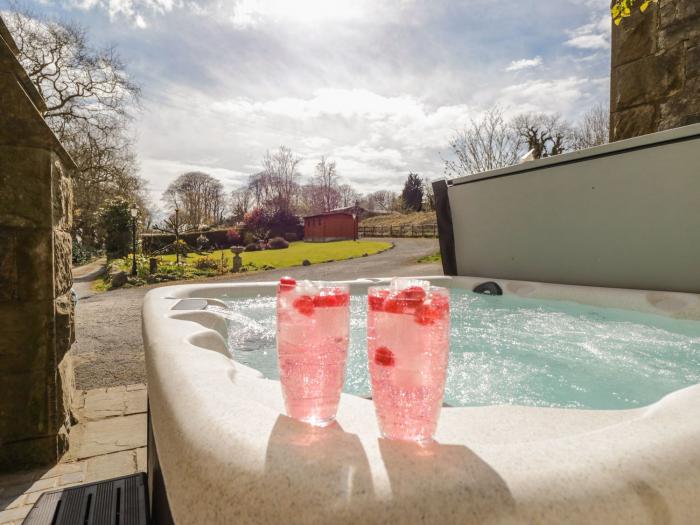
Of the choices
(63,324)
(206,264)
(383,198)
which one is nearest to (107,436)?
(63,324)

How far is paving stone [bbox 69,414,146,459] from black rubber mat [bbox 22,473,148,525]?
3.13 ft

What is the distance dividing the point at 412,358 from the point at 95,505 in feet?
4.02

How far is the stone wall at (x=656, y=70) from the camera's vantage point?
350 cm

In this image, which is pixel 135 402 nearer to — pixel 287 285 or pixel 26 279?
pixel 26 279

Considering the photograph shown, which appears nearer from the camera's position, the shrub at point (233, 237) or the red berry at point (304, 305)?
the red berry at point (304, 305)

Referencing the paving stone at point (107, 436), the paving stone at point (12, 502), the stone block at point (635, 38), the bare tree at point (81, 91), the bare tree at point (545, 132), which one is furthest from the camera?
the bare tree at point (545, 132)

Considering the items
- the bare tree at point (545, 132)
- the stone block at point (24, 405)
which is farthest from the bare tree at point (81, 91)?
the bare tree at point (545, 132)

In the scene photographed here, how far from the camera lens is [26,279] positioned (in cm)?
179

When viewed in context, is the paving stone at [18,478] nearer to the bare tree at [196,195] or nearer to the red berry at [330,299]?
the red berry at [330,299]

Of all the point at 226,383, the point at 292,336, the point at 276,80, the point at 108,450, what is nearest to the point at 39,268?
the point at 108,450

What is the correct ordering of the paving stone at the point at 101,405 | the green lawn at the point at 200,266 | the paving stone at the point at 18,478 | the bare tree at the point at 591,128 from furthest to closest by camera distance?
the bare tree at the point at 591,128
the green lawn at the point at 200,266
the paving stone at the point at 101,405
the paving stone at the point at 18,478

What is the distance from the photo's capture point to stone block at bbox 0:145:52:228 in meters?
1.76

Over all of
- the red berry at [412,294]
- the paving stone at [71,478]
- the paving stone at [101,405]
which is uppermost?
the red berry at [412,294]

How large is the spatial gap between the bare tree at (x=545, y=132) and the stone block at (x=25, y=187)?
740 inches
